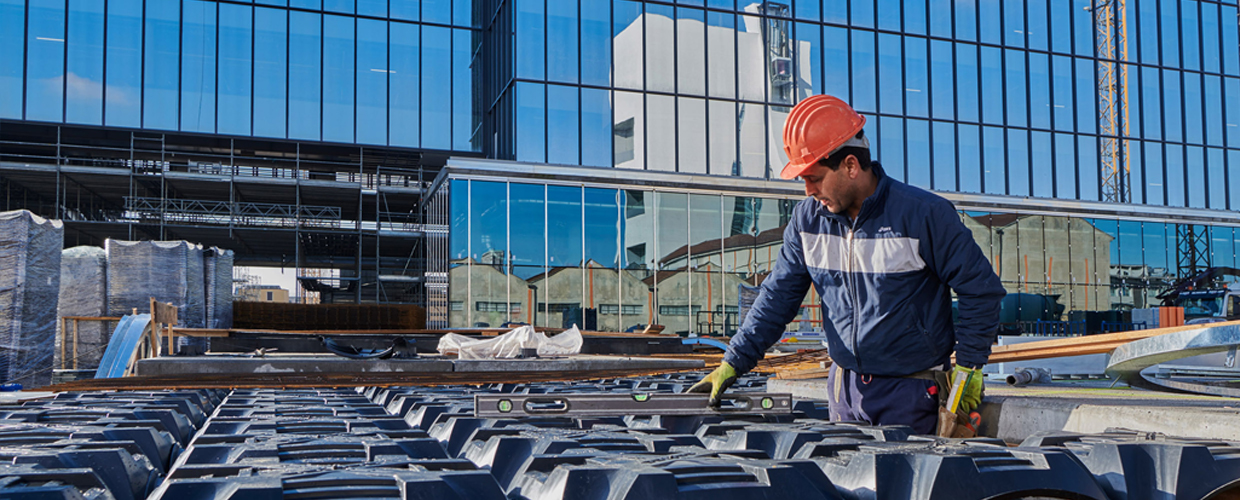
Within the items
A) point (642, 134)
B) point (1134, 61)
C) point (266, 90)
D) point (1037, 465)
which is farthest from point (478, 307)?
point (1134, 61)

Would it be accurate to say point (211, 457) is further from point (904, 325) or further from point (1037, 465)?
point (904, 325)

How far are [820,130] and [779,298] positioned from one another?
2.74ft

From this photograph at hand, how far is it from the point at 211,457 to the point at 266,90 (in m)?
30.2

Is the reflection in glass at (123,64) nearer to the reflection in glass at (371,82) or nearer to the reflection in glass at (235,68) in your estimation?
the reflection in glass at (235,68)

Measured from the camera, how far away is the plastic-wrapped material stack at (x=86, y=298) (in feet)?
58.7

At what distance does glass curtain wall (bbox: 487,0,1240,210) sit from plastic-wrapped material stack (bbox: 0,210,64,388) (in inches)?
584

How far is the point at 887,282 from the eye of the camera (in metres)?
3.37

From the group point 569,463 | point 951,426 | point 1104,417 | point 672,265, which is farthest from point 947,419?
point 672,265

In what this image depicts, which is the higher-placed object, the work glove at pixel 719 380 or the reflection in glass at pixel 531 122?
the reflection in glass at pixel 531 122

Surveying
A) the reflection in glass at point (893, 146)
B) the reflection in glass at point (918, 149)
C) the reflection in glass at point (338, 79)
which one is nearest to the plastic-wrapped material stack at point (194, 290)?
the reflection in glass at point (338, 79)

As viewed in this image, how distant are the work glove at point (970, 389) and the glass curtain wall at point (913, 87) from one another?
77.3 feet

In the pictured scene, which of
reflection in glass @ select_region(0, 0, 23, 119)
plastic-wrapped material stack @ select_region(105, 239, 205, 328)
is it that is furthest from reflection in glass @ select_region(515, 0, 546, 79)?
reflection in glass @ select_region(0, 0, 23, 119)

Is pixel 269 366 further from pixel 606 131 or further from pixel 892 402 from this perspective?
pixel 606 131

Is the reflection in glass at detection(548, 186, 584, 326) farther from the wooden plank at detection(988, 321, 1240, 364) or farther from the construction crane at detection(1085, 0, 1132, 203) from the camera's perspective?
the construction crane at detection(1085, 0, 1132, 203)
